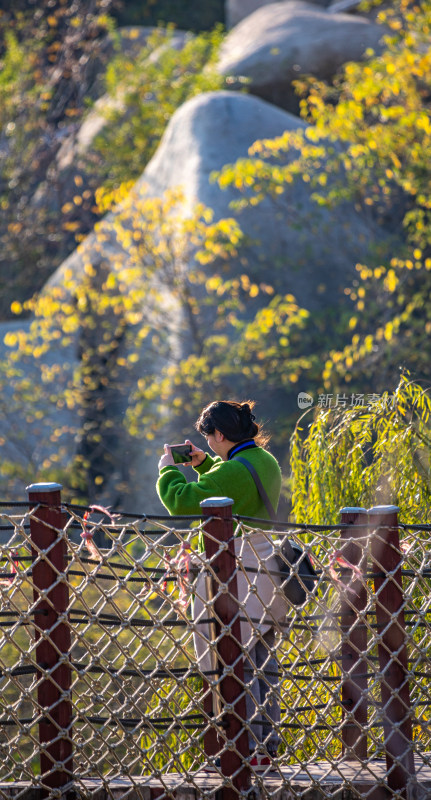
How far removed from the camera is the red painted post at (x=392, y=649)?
2.52 metres

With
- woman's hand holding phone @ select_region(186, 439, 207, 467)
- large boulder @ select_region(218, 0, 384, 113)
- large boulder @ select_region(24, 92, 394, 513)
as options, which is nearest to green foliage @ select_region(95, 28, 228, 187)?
large boulder @ select_region(218, 0, 384, 113)

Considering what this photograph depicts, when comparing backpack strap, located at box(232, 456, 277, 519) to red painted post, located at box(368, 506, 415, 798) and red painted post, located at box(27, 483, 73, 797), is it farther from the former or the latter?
red painted post, located at box(27, 483, 73, 797)

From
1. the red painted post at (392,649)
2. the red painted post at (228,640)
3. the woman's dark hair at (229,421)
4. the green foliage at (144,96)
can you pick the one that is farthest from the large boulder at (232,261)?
the red painted post at (228,640)

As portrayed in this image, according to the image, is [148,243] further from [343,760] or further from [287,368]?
[343,760]

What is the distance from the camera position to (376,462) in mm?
3416

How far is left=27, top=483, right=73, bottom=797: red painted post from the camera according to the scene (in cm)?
220

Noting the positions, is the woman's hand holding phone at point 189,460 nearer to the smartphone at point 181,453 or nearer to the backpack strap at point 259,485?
the smartphone at point 181,453

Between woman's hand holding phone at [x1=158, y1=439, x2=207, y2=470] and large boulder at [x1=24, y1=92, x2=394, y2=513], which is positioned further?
large boulder at [x1=24, y1=92, x2=394, y2=513]

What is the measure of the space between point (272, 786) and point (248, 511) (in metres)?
0.72

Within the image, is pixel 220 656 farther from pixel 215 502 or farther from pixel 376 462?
pixel 376 462

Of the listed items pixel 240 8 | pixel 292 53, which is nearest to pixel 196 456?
pixel 292 53

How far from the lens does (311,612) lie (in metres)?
3.48

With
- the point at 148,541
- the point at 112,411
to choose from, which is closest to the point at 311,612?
the point at 148,541

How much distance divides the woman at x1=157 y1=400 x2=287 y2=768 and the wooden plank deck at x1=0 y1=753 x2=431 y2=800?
84mm
